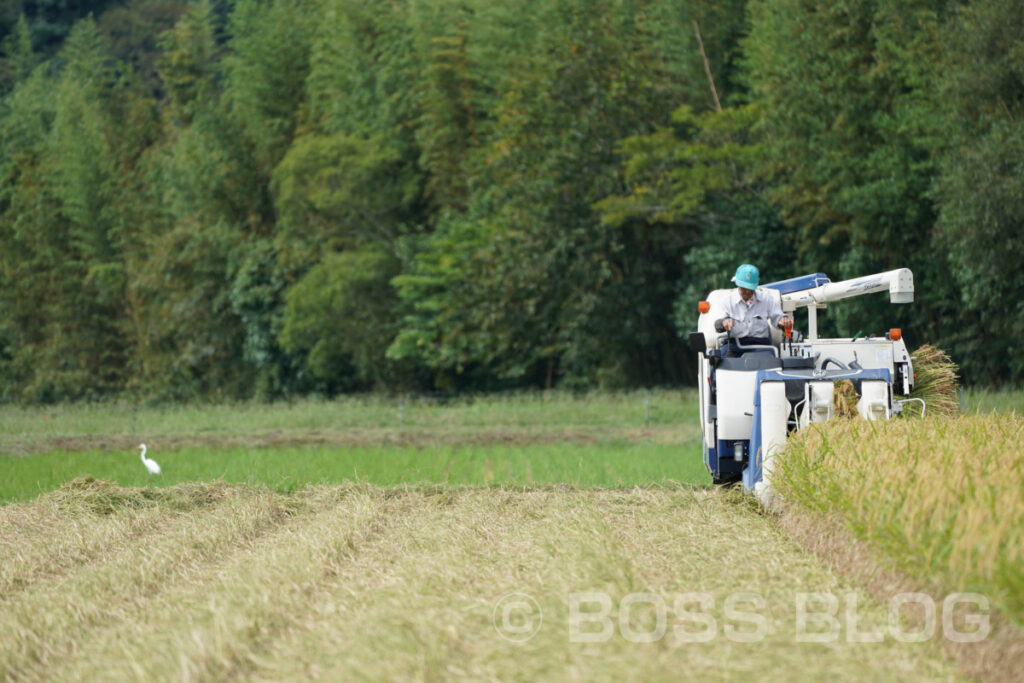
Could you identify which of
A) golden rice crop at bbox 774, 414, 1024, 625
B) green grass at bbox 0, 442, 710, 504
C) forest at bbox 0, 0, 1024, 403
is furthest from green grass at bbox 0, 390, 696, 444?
golden rice crop at bbox 774, 414, 1024, 625

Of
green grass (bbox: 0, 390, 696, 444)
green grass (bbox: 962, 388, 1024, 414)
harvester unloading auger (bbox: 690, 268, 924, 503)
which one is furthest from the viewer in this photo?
green grass (bbox: 0, 390, 696, 444)

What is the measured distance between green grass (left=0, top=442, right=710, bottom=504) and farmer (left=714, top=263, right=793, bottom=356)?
1.74m

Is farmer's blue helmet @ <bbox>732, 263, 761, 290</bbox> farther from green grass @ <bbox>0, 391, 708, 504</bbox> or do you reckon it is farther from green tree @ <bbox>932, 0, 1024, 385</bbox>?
green tree @ <bbox>932, 0, 1024, 385</bbox>

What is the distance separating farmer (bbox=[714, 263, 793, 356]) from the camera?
9266mm

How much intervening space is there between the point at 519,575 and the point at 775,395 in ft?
8.95

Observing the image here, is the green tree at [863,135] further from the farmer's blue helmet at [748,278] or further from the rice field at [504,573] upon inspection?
the farmer's blue helmet at [748,278]

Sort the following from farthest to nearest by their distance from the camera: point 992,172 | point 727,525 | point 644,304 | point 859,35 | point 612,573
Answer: point 644,304
point 859,35
point 992,172
point 727,525
point 612,573

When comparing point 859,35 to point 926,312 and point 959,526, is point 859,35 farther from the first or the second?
point 959,526

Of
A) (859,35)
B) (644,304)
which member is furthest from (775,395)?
(644,304)

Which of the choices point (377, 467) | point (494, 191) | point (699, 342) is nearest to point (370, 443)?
point (377, 467)

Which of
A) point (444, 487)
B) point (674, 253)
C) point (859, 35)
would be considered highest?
point (859, 35)

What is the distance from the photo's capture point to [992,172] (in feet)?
66.2

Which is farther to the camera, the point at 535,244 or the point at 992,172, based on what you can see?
the point at 535,244

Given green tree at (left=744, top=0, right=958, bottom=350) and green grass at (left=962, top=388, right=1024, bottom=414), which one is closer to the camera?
green grass at (left=962, top=388, right=1024, bottom=414)
